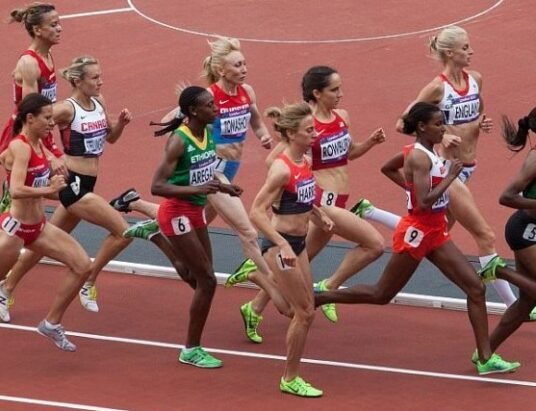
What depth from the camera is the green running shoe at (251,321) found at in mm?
14180

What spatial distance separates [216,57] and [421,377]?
3476 millimetres

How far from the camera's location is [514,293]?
14969 mm

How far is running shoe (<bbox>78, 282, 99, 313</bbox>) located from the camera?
1496 centimetres

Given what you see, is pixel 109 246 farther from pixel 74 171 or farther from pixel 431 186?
pixel 431 186

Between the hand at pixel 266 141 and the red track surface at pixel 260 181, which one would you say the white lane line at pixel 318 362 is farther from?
the hand at pixel 266 141

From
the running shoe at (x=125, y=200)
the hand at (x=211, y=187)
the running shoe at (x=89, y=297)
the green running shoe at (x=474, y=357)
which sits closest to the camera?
the hand at (x=211, y=187)

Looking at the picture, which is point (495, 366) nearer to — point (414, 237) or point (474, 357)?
point (474, 357)

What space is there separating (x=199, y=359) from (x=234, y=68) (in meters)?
2.74

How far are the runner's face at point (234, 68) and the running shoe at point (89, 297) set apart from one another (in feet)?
7.41

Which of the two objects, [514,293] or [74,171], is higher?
[74,171]

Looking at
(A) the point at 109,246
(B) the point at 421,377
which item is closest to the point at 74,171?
(A) the point at 109,246

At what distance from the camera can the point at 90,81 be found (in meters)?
14.4

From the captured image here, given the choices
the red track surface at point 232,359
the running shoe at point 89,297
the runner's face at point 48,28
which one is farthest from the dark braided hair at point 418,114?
the runner's face at point 48,28

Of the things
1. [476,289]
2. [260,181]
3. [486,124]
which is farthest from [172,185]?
[260,181]
